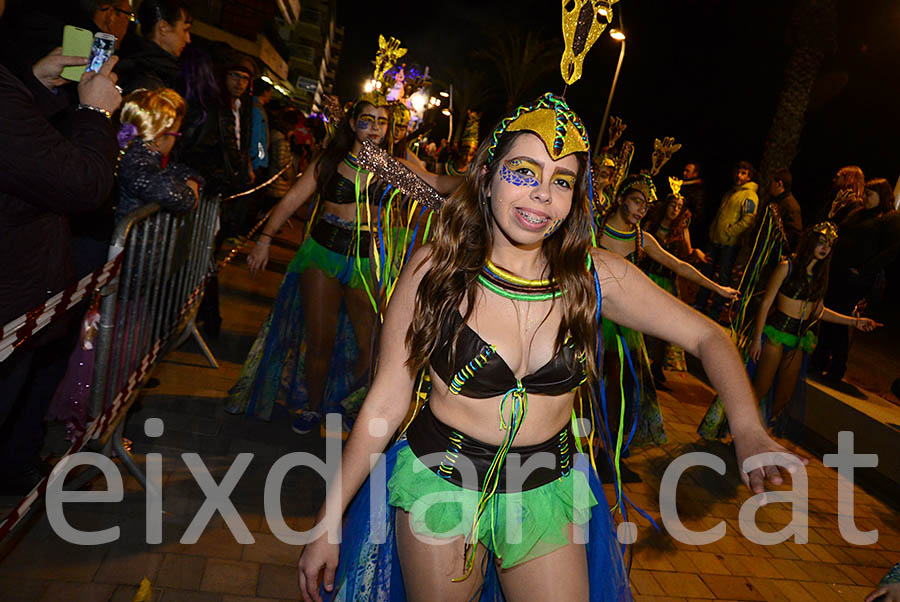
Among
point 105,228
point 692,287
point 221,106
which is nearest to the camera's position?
point 105,228

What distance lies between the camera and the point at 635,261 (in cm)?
543

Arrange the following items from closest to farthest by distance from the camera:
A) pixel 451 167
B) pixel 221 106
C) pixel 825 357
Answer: pixel 221 106 < pixel 825 357 < pixel 451 167

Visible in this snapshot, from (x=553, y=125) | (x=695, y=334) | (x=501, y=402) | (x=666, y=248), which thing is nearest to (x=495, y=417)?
(x=501, y=402)

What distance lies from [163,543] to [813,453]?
6.84 metres

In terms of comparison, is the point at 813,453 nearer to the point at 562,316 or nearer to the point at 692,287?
the point at 692,287

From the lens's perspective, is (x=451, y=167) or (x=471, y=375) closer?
(x=471, y=375)

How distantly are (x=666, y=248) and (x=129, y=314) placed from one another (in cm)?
640

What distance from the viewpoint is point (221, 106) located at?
5.45 metres

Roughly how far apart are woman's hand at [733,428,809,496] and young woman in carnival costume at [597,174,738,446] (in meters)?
3.17

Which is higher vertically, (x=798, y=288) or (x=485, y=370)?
(x=798, y=288)

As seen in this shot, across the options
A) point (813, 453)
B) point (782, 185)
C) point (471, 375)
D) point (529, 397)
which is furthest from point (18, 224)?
point (782, 185)

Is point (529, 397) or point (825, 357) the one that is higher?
point (529, 397)

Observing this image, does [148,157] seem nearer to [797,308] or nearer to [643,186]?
[643,186]

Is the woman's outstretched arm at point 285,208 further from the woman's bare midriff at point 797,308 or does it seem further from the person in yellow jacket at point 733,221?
the person in yellow jacket at point 733,221
